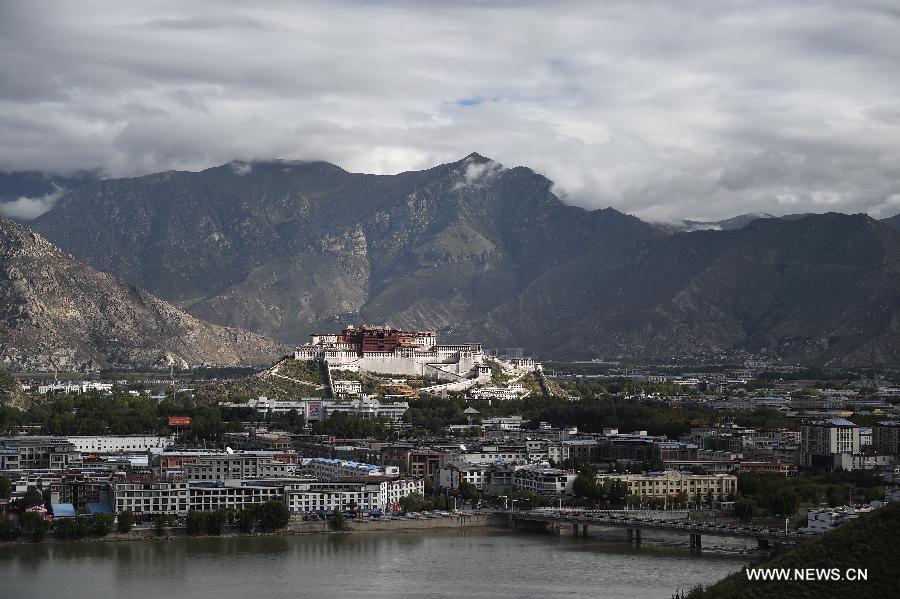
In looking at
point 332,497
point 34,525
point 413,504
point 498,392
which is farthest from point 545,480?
point 498,392

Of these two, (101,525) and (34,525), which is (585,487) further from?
(34,525)

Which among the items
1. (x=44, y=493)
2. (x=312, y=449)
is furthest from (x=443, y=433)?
(x=44, y=493)

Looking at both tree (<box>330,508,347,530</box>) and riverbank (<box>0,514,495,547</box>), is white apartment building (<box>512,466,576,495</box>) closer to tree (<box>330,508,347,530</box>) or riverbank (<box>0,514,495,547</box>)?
riverbank (<box>0,514,495,547</box>)

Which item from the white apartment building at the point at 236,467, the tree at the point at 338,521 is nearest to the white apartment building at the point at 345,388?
the white apartment building at the point at 236,467

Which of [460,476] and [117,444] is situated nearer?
[460,476]

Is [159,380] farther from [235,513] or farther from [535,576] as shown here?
[535,576]
